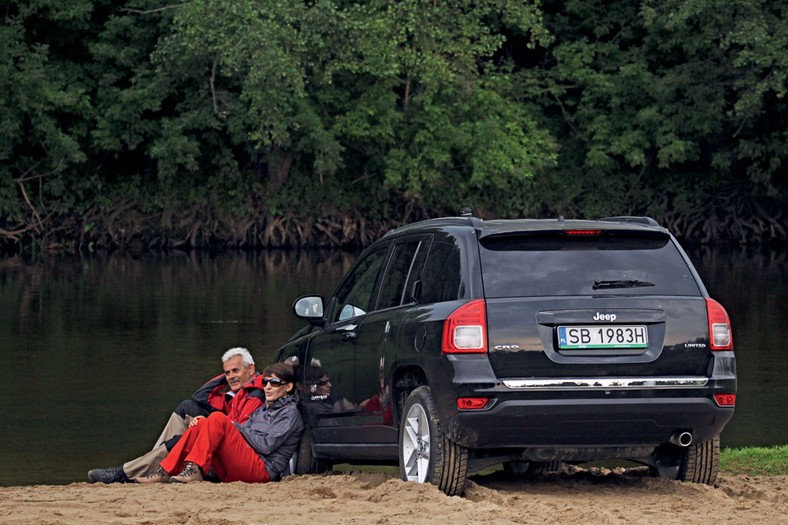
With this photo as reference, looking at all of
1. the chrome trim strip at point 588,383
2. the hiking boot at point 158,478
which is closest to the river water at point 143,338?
the hiking boot at point 158,478

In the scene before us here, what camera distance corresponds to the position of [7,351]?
824 inches

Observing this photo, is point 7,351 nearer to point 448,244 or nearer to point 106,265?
point 448,244

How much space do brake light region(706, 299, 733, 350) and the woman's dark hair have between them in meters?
3.27

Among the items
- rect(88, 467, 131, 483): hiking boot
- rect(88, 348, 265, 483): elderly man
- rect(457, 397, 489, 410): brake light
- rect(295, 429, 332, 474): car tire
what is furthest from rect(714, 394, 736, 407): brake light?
rect(88, 467, 131, 483): hiking boot

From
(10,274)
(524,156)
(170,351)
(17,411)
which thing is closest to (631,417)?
(17,411)

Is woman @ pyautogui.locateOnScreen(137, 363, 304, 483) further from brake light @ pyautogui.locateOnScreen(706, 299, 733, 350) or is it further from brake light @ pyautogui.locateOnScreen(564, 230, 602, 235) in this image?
brake light @ pyautogui.locateOnScreen(706, 299, 733, 350)

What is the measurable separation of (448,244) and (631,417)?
1420 mm

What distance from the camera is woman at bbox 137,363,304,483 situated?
971cm

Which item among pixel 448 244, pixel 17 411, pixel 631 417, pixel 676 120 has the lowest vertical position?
pixel 17 411

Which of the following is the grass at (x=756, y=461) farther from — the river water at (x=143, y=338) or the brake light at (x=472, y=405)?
the brake light at (x=472, y=405)

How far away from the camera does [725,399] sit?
8.56 meters

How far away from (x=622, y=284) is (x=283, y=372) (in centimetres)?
303

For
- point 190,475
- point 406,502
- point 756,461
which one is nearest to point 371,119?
point 756,461

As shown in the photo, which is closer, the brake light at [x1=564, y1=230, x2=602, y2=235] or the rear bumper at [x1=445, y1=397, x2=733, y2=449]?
the rear bumper at [x1=445, y1=397, x2=733, y2=449]
